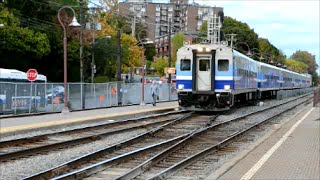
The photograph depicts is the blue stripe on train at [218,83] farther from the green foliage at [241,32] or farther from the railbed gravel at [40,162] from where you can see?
the green foliage at [241,32]

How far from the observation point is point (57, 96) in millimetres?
31781

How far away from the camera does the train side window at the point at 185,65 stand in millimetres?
28000

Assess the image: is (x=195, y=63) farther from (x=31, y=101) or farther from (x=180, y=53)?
(x=31, y=101)

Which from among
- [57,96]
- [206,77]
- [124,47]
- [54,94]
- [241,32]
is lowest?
[57,96]

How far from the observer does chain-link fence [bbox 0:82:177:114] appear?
2773 centimetres

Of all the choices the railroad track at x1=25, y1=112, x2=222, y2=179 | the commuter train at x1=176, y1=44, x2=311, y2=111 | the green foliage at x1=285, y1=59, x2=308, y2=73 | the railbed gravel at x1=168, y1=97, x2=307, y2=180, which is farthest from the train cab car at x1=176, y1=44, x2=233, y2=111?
the green foliage at x1=285, y1=59, x2=308, y2=73

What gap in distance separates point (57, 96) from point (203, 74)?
9.58 meters

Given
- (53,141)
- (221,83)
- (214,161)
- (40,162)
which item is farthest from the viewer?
(221,83)

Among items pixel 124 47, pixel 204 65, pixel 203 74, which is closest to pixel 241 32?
pixel 124 47

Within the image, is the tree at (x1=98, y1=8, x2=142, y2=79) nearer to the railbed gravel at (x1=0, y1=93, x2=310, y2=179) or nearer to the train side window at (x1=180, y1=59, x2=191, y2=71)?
the train side window at (x1=180, y1=59, x2=191, y2=71)

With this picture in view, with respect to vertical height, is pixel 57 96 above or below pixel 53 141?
above

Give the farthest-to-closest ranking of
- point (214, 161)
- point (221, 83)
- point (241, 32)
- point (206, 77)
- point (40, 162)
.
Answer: point (241, 32) < point (206, 77) < point (221, 83) < point (214, 161) < point (40, 162)

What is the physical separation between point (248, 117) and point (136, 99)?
16.1 m

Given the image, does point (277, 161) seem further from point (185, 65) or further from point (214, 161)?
point (185, 65)
